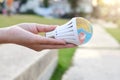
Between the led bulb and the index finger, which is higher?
the led bulb

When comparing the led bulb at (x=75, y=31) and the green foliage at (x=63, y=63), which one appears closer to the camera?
the led bulb at (x=75, y=31)

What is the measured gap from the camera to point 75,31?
382 centimetres

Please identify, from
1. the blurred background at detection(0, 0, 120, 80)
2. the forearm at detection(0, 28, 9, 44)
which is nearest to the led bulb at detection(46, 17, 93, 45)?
the forearm at detection(0, 28, 9, 44)

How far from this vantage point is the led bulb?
3.85 m

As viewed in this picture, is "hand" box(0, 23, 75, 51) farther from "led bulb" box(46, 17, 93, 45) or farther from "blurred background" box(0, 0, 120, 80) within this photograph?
"blurred background" box(0, 0, 120, 80)

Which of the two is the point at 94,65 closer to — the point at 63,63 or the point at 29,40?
the point at 63,63

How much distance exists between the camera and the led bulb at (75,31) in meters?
3.85

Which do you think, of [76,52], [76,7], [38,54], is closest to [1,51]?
[38,54]

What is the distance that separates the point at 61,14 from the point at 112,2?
6.79 metres

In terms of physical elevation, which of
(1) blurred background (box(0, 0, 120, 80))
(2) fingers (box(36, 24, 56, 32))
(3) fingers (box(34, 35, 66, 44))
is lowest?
(1) blurred background (box(0, 0, 120, 80))

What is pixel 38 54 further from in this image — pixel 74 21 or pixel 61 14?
pixel 61 14

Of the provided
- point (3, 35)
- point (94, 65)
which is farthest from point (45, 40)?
point (94, 65)

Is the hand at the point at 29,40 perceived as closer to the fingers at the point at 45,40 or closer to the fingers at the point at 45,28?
the fingers at the point at 45,40

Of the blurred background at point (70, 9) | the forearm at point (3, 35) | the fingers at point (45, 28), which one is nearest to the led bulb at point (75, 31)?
the fingers at point (45, 28)
